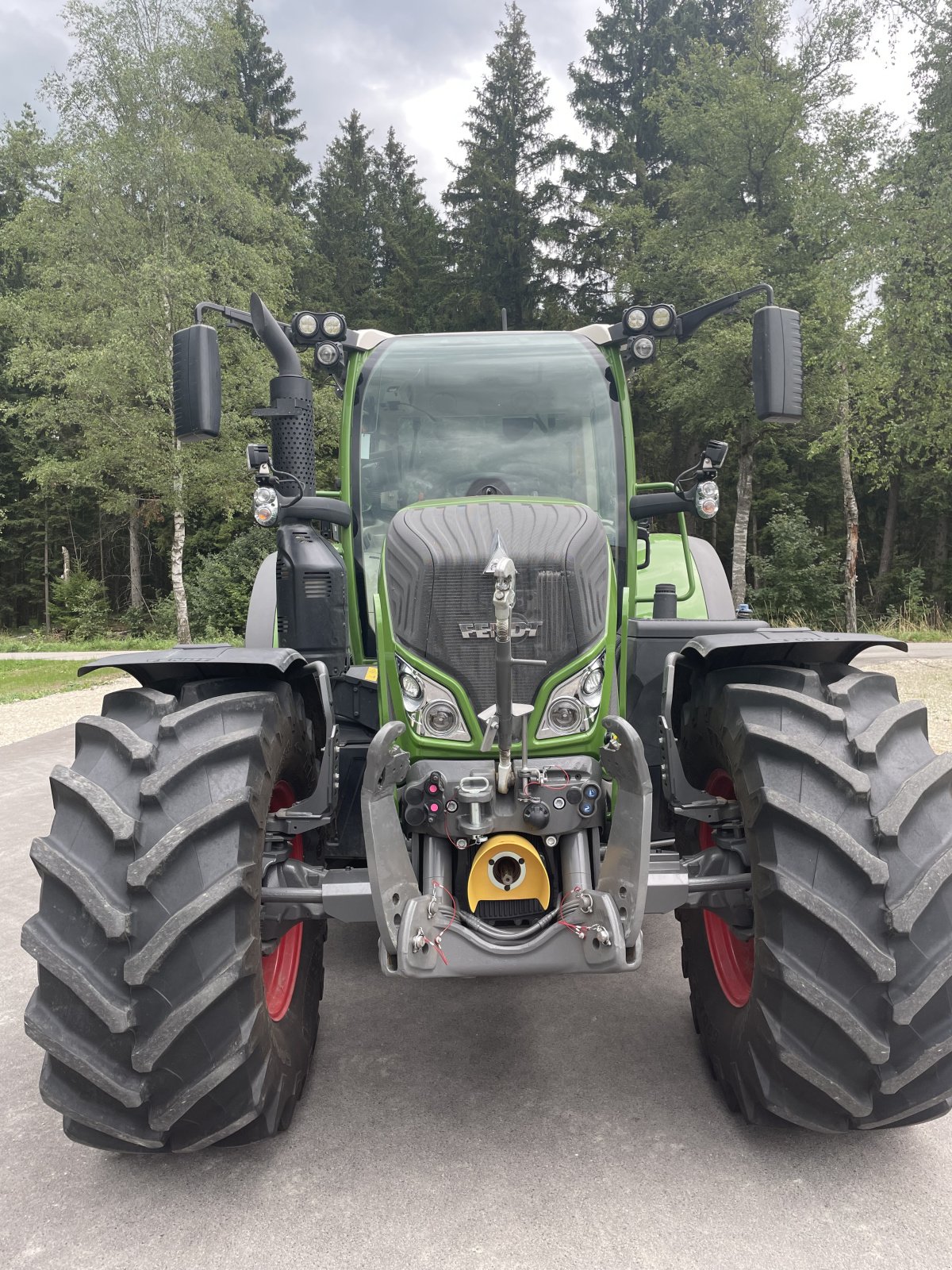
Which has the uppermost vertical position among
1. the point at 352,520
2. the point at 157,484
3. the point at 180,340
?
the point at 157,484

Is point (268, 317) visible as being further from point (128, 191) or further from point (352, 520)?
point (128, 191)

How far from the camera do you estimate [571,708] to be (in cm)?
254

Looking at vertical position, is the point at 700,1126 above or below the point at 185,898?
below

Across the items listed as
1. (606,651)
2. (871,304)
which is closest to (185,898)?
(606,651)

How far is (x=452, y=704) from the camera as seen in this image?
2.50 metres

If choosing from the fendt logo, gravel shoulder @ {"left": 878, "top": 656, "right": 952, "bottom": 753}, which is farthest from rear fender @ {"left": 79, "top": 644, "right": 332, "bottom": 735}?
gravel shoulder @ {"left": 878, "top": 656, "right": 952, "bottom": 753}

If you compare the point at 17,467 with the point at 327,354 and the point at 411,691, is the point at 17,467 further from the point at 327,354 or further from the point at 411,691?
the point at 411,691

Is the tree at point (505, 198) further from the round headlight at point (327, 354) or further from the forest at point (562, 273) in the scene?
the round headlight at point (327, 354)

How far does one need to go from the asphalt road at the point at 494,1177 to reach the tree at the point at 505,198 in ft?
87.0

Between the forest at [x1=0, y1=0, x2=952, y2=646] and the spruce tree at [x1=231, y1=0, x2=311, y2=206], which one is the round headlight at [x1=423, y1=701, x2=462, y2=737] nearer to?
the forest at [x1=0, y1=0, x2=952, y2=646]

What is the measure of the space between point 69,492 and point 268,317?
1064 inches

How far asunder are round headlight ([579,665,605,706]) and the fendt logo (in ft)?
0.69

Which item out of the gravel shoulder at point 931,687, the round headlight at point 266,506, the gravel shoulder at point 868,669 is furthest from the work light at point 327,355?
the gravel shoulder at point 868,669

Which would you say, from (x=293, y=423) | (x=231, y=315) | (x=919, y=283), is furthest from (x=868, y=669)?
(x=231, y=315)
